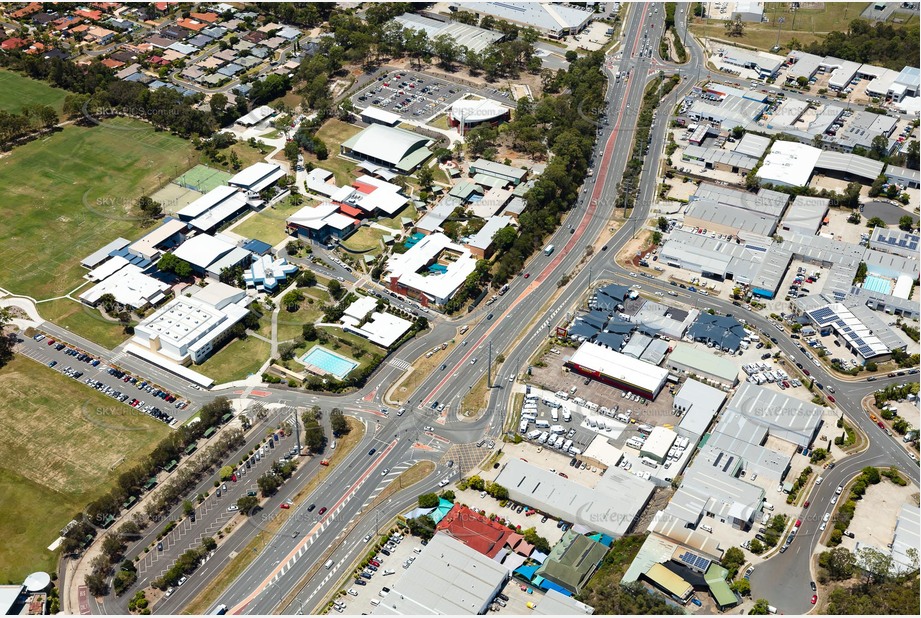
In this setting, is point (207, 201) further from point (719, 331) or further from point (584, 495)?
point (719, 331)

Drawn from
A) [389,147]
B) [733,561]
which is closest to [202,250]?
[389,147]

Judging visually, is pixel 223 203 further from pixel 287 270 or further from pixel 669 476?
pixel 669 476

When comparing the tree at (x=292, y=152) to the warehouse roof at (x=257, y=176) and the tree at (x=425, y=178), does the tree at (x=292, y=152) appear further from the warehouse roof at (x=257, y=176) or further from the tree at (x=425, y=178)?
the tree at (x=425, y=178)

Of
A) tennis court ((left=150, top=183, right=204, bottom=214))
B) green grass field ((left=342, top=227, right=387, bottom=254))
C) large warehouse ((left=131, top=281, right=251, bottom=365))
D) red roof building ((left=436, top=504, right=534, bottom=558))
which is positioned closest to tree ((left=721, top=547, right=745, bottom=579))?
red roof building ((left=436, top=504, right=534, bottom=558))

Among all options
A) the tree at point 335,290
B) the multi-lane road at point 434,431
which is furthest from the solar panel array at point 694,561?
the tree at point 335,290

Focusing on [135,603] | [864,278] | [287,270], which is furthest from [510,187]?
[135,603]
